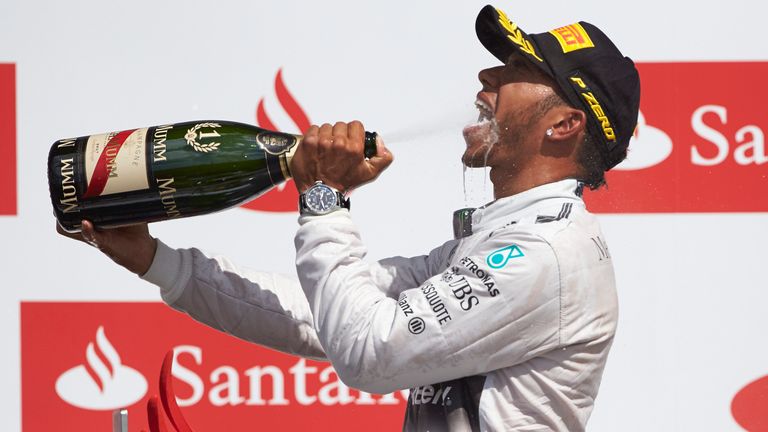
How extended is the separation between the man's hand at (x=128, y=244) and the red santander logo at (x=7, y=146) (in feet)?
3.02

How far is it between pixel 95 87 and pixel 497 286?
1504mm

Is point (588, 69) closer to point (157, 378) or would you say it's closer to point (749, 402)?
point (749, 402)

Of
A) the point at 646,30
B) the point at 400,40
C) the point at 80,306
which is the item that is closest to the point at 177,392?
the point at 80,306

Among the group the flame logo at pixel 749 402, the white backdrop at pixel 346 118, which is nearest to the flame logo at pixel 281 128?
the white backdrop at pixel 346 118

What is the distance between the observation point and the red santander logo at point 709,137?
278cm

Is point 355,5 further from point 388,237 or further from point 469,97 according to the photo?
point 388,237

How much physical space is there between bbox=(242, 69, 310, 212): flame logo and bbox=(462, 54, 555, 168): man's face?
95 cm

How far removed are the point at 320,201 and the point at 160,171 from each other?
0.26 meters

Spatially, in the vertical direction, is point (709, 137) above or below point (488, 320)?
above

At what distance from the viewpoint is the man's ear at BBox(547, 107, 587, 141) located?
5.95 ft

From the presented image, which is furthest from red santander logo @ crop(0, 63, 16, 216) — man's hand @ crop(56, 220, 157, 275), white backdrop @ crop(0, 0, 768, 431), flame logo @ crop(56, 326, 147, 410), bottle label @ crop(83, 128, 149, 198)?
bottle label @ crop(83, 128, 149, 198)

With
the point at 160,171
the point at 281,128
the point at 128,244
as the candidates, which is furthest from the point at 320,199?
the point at 281,128

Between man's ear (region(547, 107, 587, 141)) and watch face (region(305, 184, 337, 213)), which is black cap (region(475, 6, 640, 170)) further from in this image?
watch face (region(305, 184, 337, 213))

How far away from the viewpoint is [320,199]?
1.67 m
